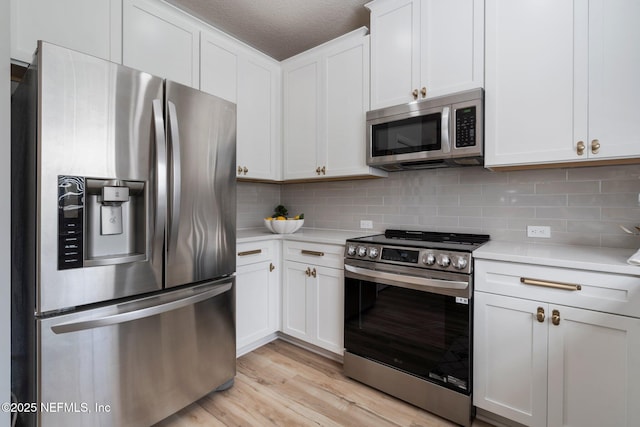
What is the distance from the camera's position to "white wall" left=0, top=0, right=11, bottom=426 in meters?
1.09

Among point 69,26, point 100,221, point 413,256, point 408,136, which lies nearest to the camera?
point 100,221

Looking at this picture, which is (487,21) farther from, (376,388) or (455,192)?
(376,388)

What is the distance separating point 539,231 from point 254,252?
1946mm

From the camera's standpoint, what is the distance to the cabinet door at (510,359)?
142 cm

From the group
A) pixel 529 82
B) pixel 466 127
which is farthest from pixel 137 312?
pixel 529 82

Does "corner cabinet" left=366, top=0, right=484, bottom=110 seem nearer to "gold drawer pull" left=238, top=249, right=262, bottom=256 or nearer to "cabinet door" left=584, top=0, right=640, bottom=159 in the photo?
"cabinet door" left=584, top=0, right=640, bottom=159

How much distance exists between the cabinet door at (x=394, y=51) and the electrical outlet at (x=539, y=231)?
1138 mm

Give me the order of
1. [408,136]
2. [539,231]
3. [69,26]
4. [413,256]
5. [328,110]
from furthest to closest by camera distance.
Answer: [328,110], [408,136], [539,231], [413,256], [69,26]

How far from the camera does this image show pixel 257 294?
235cm

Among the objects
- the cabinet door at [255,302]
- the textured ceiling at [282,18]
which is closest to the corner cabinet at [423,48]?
the textured ceiling at [282,18]

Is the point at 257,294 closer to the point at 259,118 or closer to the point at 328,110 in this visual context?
the point at 259,118

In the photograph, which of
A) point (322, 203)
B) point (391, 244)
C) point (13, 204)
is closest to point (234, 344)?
point (391, 244)

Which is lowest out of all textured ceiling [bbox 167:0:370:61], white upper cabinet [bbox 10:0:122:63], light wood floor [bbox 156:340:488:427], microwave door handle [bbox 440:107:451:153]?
light wood floor [bbox 156:340:488:427]

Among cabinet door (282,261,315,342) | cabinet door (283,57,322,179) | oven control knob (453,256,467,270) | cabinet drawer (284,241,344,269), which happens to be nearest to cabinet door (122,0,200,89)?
cabinet door (283,57,322,179)
